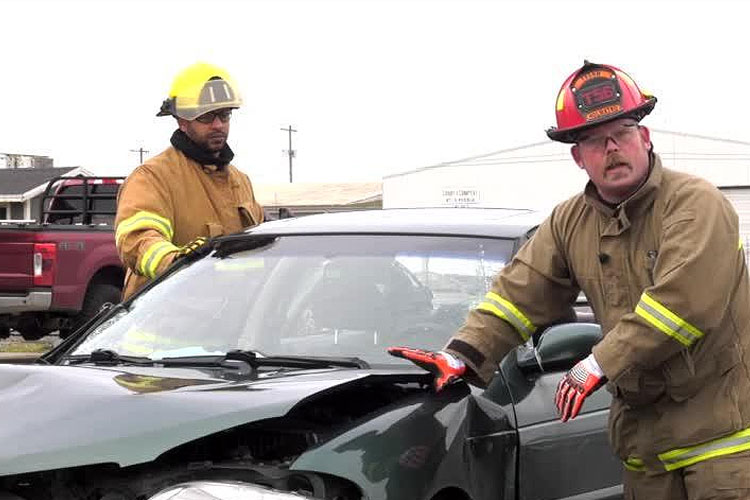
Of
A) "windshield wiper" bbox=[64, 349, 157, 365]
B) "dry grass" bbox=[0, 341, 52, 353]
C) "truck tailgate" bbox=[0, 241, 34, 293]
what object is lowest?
"dry grass" bbox=[0, 341, 52, 353]

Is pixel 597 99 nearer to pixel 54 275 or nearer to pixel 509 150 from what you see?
pixel 54 275

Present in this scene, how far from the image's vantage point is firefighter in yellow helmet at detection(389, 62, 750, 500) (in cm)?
279

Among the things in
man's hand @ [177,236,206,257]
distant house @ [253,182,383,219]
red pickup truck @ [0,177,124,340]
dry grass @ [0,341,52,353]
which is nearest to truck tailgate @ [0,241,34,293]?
red pickup truck @ [0,177,124,340]

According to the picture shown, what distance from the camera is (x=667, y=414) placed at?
293 cm

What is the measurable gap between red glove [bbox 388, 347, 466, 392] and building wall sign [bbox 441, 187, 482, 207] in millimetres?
38002

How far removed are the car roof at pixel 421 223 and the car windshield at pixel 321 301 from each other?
0.05 meters

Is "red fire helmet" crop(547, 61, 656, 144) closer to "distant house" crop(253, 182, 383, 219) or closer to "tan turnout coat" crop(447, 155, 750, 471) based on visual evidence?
"tan turnout coat" crop(447, 155, 750, 471)

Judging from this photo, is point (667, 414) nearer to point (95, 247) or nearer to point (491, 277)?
point (491, 277)

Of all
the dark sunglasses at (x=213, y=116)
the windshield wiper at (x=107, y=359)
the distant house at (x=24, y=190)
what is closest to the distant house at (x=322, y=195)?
the distant house at (x=24, y=190)

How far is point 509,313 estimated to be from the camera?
328 cm

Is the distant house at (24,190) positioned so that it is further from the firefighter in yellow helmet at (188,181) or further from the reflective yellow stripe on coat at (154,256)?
the reflective yellow stripe on coat at (154,256)

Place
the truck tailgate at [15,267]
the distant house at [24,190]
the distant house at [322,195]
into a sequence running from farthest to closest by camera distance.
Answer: the distant house at [322,195], the distant house at [24,190], the truck tailgate at [15,267]

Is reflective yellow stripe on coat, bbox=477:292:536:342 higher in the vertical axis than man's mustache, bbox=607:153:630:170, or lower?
lower

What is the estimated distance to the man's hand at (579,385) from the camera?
2.86 meters
